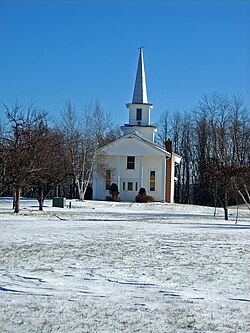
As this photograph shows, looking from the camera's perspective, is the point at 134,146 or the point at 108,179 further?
the point at 108,179

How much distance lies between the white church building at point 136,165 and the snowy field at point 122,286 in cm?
4129

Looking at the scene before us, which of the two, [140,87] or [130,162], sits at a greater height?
[140,87]

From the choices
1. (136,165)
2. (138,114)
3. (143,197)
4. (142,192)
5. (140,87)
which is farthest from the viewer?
(140,87)

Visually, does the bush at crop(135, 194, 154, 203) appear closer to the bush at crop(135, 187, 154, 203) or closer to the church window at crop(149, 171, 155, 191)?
the bush at crop(135, 187, 154, 203)

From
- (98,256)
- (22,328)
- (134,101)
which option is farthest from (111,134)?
(22,328)

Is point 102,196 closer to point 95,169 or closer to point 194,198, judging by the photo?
A: point 95,169

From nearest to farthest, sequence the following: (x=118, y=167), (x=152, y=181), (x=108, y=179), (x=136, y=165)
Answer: (x=118, y=167), (x=108, y=179), (x=152, y=181), (x=136, y=165)

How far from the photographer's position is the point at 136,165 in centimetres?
5916

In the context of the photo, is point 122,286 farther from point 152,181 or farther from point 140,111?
point 140,111

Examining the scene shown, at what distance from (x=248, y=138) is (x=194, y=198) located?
11516 millimetres

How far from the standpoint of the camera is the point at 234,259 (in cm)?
1281

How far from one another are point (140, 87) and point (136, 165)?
957cm

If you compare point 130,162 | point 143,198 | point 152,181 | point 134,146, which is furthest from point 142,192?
point 134,146

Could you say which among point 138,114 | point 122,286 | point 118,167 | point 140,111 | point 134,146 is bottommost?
point 122,286
